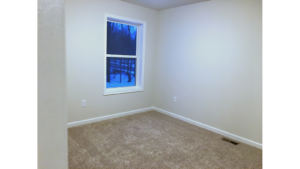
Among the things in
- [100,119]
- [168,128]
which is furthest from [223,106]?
[100,119]

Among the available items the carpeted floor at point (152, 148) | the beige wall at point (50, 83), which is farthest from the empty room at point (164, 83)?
the beige wall at point (50, 83)

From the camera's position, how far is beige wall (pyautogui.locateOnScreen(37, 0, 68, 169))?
1.72 feet

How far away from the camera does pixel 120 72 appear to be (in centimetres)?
382

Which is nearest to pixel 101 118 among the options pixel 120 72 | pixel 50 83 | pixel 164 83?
pixel 120 72

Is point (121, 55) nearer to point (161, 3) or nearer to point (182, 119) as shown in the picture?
point (161, 3)

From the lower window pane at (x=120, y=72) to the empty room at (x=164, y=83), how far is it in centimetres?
2

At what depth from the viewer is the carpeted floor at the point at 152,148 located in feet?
7.11

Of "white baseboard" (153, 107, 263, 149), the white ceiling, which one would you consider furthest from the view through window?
"white baseboard" (153, 107, 263, 149)

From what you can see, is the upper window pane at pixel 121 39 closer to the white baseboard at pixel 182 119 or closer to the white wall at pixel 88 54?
the white wall at pixel 88 54

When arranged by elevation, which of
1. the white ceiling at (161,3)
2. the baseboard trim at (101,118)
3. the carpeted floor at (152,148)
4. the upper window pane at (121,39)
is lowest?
the carpeted floor at (152,148)

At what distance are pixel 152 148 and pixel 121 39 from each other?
87.0 inches

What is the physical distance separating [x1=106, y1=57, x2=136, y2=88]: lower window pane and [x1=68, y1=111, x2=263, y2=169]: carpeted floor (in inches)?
32.1
